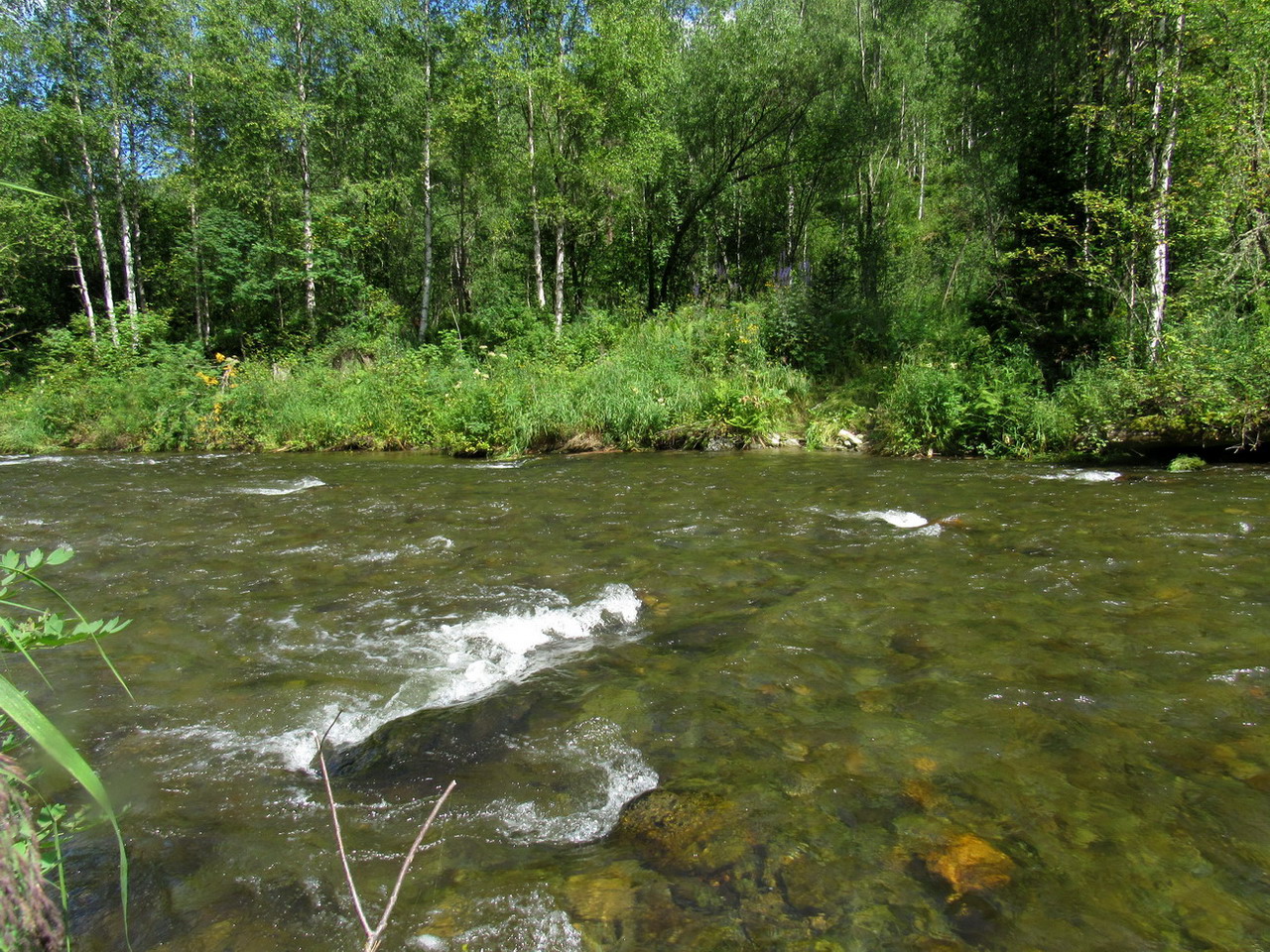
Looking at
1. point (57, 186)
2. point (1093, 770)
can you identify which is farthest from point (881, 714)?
point (57, 186)

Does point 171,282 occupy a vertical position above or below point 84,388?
above

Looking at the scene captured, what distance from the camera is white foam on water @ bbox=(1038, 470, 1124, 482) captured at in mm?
8461

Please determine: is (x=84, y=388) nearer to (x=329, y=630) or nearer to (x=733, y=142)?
(x=329, y=630)

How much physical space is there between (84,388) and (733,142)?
18.4 meters

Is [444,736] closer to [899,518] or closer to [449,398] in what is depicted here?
[899,518]

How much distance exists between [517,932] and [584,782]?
31.2 inches

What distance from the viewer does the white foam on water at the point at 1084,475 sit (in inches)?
333

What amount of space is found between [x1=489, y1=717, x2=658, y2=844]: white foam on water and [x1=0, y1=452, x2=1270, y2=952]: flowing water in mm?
15

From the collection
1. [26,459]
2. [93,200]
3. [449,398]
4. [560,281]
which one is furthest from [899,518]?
[93,200]

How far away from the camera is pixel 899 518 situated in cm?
695

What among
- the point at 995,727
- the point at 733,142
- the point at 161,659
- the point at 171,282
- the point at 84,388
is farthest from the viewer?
the point at 171,282

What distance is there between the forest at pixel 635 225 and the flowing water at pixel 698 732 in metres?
5.45

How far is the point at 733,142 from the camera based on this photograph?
68.2ft

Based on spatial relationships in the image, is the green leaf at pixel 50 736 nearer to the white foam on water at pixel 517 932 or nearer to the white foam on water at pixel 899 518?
the white foam on water at pixel 517 932
